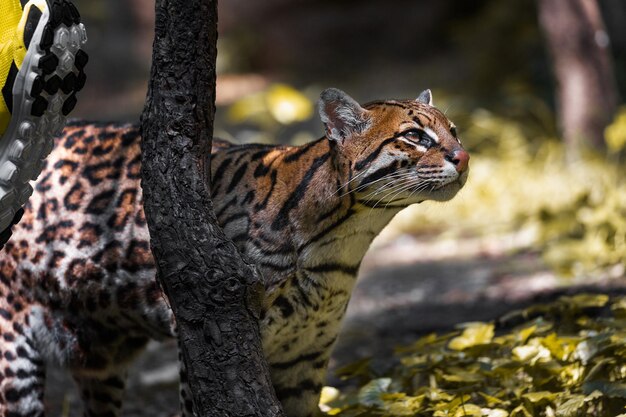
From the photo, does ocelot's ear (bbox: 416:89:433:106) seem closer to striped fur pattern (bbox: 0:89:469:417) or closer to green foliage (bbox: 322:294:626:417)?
striped fur pattern (bbox: 0:89:469:417)

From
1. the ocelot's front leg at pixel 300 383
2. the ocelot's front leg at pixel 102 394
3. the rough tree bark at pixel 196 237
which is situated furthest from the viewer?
the ocelot's front leg at pixel 102 394

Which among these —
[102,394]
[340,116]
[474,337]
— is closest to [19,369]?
[102,394]

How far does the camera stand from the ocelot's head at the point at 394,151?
4098mm

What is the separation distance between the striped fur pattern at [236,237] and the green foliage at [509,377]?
421 millimetres

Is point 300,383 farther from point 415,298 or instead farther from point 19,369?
point 415,298

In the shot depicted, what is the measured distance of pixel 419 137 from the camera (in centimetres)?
418

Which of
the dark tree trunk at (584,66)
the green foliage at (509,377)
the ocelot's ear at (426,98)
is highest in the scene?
the dark tree trunk at (584,66)

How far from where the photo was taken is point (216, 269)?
370cm

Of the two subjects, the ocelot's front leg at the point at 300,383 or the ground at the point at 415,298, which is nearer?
the ocelot's front leg at the point at 300,383

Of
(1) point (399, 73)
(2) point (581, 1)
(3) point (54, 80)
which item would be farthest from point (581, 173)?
(1) point (399, 73)

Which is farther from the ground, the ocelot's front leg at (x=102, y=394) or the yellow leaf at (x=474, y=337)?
the yellow leaf at (x=474, y=337)

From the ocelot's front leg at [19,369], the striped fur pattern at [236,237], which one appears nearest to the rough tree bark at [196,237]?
the striped fur pattern at [236,237]

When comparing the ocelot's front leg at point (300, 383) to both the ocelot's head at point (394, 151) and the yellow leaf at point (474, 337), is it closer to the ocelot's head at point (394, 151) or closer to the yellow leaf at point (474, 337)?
the yellow leaf at point (474, 337)

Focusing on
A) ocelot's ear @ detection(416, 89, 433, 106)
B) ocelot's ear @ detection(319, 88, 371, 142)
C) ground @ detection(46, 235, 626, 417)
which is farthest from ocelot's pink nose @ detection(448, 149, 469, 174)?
ground @ detection(46, 235, 626, 417)
